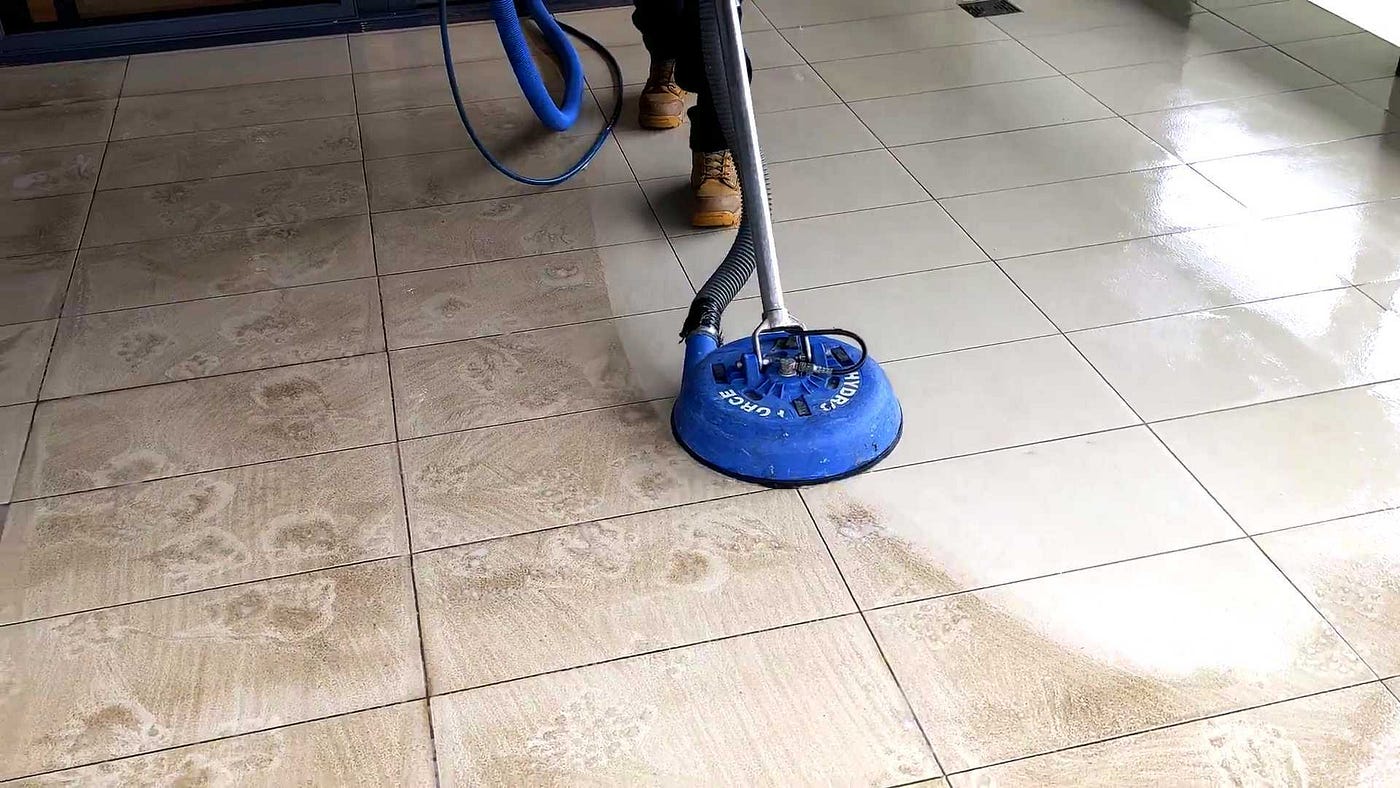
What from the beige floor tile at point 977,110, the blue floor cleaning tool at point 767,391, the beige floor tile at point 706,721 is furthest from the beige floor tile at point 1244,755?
the beige floor tile at point 977,110

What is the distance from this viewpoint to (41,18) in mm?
3260

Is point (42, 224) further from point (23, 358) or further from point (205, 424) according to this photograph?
point (205, 424)

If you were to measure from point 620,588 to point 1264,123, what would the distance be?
194 centimetres

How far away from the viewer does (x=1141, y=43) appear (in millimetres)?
3092

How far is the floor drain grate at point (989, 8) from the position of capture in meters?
3.33

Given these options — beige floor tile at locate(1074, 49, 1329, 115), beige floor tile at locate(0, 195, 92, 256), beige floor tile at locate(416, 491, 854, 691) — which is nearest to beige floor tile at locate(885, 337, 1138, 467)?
beige floor tile at locate(416, 491, 854, 691)

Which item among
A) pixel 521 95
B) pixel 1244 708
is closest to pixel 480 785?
pixel 1244 708

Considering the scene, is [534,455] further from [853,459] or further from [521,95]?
[521,95]

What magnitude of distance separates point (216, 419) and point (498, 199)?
82 centimetres

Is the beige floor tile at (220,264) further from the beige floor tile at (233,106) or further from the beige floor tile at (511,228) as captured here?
the beige floor tile at (233,106)

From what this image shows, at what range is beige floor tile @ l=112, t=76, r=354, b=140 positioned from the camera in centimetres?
282

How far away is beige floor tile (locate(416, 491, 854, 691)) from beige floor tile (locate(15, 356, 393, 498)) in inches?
14.1

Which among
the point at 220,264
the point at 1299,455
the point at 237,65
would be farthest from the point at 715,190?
the point at 237,65

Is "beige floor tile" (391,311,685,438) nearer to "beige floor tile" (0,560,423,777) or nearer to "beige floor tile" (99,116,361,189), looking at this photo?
"beige floor tile" (0,560,423,777)
